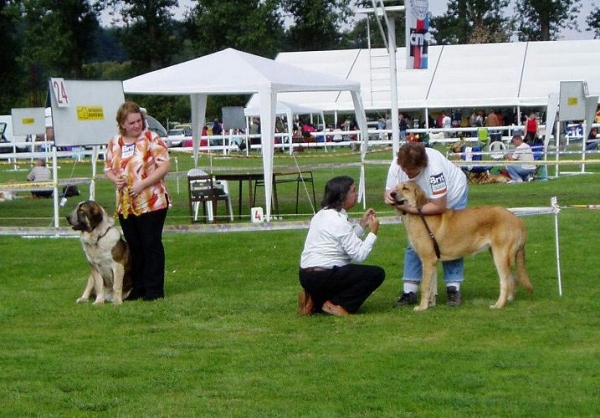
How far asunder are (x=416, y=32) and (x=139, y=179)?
796cm

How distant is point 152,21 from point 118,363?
193ft

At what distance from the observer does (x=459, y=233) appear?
28.3 ft

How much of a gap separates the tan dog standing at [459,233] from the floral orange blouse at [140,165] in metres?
2.20

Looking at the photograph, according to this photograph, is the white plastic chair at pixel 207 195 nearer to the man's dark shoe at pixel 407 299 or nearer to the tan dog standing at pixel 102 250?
the tan dog standing at pixel 102 250

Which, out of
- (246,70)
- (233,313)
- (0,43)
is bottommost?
(233,313)

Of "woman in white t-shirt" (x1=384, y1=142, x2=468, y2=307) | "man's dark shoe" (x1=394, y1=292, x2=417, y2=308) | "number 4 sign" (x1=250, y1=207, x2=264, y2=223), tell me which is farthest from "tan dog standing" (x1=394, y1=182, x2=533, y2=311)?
"number 4 sign" (x1=250, y1=207, x2=264, y2=223)

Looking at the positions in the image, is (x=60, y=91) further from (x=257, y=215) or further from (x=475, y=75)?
(x=475, y=75)

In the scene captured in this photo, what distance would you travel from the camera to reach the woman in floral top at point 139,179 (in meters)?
9.34

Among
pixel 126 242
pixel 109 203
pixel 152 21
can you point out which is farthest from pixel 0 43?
pixel 126 242

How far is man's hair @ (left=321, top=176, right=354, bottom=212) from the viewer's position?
335 inches

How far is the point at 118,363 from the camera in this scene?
711 centimetres

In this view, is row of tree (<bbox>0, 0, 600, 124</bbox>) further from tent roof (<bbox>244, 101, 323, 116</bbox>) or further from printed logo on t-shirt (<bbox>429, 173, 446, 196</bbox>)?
printed logo on t-shirt (<bbox>429, 173, 446, 196</bbox>)

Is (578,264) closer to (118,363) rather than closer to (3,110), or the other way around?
(118,363)

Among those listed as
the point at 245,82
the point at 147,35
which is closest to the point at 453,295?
the point at 245,82
